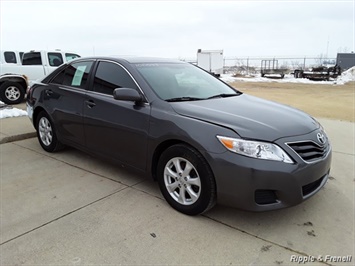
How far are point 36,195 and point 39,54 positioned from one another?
340 inches

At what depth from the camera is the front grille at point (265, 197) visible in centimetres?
271

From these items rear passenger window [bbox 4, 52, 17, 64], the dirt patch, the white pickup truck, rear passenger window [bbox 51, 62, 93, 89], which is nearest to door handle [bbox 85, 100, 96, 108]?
rear passenger window [bbox 51, 62, 93, 89]

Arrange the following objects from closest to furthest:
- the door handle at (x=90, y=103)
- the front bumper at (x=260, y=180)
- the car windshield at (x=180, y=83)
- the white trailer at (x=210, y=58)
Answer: the front bumper at (x=260, y=180), the car windshield at (x=180, y=83), the door handle at (x=90, y=103), the white trailer at (x=210, y=58)

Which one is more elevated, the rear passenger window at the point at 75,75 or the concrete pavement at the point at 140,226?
the rear passenger window at the point at 75,75

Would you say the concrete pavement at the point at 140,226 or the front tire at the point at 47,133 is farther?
the front tire at the point at 47,133

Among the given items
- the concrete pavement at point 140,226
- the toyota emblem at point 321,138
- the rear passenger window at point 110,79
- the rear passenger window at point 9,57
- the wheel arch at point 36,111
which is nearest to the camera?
the concrete pavement at point 140,226

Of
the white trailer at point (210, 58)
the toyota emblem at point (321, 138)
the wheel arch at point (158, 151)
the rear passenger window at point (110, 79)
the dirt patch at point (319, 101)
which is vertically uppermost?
the rear passenger window at point (110, 79)

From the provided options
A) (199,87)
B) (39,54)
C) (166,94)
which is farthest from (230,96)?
(39,54)

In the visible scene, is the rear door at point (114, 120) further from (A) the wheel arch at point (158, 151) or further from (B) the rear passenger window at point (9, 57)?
(B) the rear passenger window at point (9, 57)

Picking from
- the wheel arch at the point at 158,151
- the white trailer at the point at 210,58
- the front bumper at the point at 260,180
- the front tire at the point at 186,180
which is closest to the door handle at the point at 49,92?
the wheel arch at the point at 158,151

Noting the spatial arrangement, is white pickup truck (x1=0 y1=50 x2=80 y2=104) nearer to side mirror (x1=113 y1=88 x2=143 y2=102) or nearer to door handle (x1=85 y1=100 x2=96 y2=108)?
door handle (x1=85 y1=100 x2=96 y2=108)

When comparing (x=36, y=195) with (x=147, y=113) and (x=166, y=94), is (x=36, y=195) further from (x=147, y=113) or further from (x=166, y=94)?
(x=166, y=94)

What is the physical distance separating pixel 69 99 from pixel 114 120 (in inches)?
40.9

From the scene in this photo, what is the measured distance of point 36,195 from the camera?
140 inches
